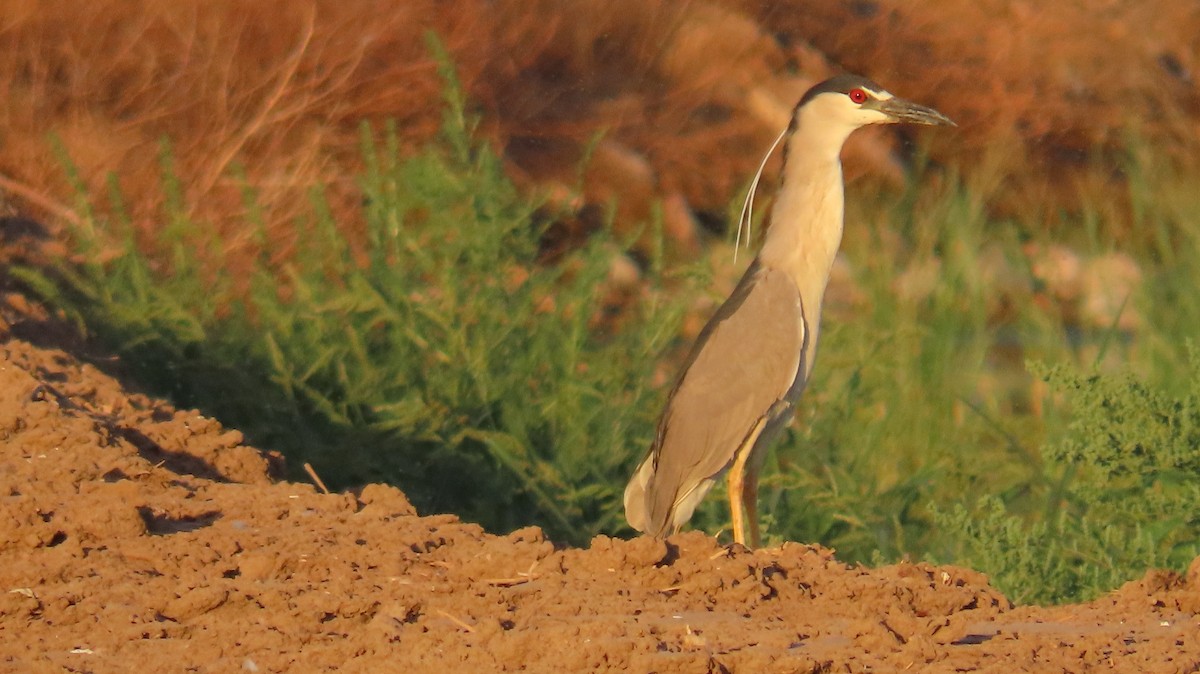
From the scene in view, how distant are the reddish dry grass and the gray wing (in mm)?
1780

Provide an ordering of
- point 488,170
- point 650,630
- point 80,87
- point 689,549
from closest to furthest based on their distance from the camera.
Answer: point 650,630, point 689,549, point 488,170, point 80,87

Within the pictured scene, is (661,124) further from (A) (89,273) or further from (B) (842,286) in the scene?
(A) (89,273)

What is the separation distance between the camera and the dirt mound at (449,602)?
10.2 feet

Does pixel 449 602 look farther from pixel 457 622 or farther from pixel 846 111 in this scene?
pixel 846 111

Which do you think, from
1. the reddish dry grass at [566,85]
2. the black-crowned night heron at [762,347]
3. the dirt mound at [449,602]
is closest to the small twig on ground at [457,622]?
the dirt mound at [449,602]

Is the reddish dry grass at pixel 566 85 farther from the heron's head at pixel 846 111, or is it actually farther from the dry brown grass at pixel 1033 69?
the heron's head at pixel 846 111

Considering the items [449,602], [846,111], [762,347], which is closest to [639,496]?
[762,347]

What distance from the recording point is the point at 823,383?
6.43 m

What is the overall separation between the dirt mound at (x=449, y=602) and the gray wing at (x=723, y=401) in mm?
1364

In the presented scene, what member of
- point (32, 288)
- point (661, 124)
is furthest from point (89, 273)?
point (661, 124)

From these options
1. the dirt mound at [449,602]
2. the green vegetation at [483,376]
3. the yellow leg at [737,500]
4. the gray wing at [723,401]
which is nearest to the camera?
the dirt mound at [449,602]

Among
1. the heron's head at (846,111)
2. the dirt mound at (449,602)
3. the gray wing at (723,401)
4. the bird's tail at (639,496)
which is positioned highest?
the heron's head at (846,111)

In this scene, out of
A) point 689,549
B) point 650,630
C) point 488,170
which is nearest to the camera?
point 650,630

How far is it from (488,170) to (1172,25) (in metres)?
3.68
